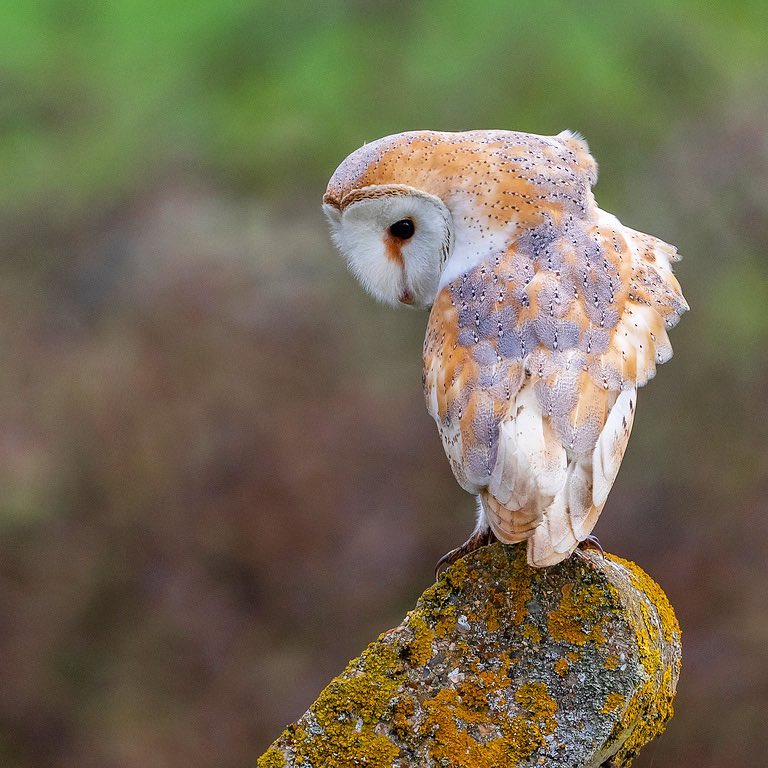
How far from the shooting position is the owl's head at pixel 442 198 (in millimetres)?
1723

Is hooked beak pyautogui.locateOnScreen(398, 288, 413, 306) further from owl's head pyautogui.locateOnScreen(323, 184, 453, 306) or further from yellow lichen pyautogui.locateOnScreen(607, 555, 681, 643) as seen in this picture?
yellow lichen pyautogui.locateOnScreen(607, 555, 681, 643)

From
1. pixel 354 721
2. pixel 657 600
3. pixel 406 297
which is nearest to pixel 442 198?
pixel 406 297

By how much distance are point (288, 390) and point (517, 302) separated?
2.28m

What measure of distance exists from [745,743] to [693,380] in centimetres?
122

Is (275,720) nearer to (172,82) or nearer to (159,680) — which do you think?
(159,680)

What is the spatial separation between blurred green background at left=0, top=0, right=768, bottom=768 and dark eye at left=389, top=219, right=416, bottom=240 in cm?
195

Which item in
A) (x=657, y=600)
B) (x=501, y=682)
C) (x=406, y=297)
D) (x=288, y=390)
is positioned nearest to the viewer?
(x=501, y=682)

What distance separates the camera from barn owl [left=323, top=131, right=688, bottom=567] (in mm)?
1507

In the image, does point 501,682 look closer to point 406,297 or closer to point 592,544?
point 592,544

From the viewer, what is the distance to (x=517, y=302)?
1.63m

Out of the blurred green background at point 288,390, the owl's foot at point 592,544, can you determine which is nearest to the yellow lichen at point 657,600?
the owl's foot at point 592,544

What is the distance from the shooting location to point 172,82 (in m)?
4.29

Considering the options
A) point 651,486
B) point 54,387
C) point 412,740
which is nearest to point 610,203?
point 651,486

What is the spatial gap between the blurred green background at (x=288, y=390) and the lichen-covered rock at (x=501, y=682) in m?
2.24
